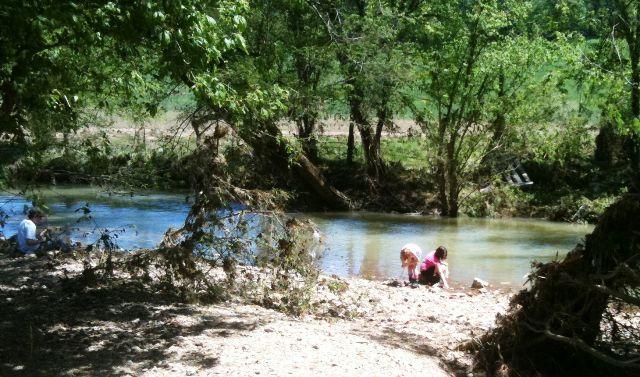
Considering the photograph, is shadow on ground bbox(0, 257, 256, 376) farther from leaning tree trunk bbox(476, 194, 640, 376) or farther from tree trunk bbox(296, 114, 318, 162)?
tree trunk bbox(296, 114, 318, 162)

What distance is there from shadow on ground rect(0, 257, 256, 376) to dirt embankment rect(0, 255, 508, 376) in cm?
1

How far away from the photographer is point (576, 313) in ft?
24.9

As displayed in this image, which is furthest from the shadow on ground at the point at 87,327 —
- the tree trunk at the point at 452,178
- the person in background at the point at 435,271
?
the tree trunk at the point at 452,178

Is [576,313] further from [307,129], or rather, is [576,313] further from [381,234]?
[307,129]

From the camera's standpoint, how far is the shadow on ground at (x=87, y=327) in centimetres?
678

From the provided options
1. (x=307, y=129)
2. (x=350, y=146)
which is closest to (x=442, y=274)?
(x=307, y=129)

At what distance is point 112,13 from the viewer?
6898mm

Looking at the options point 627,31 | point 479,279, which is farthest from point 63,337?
point 627,31

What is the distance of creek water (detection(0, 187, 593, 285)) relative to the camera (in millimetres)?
17188

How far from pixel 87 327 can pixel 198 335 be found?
1.22 m

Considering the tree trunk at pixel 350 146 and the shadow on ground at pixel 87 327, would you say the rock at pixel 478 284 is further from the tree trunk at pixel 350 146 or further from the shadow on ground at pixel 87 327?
the tree trunk at pixel 350 146

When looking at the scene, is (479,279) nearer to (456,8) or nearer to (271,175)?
(271,175)

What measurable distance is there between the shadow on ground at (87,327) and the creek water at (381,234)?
Result: 4.85m

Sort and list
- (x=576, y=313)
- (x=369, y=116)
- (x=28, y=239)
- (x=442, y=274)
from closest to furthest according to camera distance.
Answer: (x=576, y=313)
(x=28, y=239)
(x=442, y=274)
(x=369, y=116)
